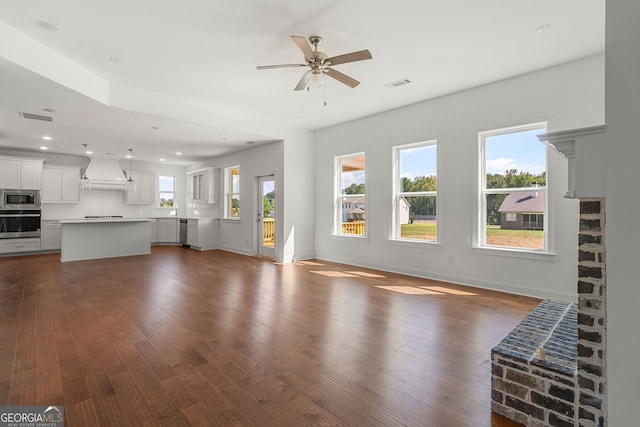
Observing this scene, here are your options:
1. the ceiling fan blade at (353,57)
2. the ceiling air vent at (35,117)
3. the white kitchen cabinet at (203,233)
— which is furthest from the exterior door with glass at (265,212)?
the ceiling fan blade at (353,57)

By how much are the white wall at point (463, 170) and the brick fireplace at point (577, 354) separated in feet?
8.77

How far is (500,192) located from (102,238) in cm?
844

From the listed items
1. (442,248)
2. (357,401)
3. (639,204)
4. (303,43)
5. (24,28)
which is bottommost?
(357,401)

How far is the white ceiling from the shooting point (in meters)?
2.92

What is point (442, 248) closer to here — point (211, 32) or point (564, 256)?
point (564, 256)

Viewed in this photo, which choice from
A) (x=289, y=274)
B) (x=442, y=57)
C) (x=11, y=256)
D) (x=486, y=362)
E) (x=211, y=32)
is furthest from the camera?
(x=11, y=256)

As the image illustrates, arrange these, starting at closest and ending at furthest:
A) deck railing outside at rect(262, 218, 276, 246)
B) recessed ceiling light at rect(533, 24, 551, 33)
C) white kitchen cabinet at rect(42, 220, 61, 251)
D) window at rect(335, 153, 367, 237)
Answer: recessed ceiling light at rect(533, 24, 551, 33), window at rect(335, 153, 367, 237), deck railing outside at rect(262, 218, 276, 246), white kitchen cabinet at rect(42, 220, 61, 251)

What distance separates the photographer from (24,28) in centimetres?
316

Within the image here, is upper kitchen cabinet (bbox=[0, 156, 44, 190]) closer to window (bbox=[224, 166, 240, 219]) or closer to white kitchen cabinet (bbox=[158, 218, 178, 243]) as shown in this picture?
white kitchen cabinet (bbox=[158, 218, 178, 243])

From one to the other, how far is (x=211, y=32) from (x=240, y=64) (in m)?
0.72

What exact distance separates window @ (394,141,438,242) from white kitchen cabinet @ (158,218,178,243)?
7.59 m

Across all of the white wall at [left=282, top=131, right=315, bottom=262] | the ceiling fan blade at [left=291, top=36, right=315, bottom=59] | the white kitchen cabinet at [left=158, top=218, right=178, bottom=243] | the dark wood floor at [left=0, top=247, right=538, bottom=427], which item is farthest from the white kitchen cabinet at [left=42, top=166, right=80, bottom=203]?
the ceiling fan blade at [left=291, top=36, right=315, bottom=59]

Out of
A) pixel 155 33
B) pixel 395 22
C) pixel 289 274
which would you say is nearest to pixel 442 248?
pixel 289 274

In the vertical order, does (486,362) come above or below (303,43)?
below
